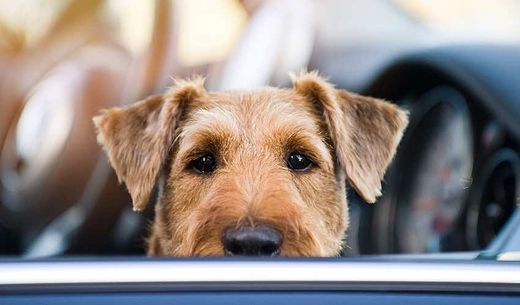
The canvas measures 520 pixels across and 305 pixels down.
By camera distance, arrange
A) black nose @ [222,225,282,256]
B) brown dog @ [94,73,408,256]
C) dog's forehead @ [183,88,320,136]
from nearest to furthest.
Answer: black nose @ [222,225,282,256] → brown dog @ [94,73,408,256] → dog's forehead @ [183,88,320,136]

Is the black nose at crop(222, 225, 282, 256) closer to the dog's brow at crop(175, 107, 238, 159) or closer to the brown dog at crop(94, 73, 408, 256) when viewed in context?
the brown dog at crop(94, 73, 408, 256)

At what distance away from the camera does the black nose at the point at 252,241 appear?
238 centimetres

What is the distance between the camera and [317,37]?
2.85 metres

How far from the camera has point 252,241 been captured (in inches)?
93.6

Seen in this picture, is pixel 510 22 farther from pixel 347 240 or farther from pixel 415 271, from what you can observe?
pixel 415 271

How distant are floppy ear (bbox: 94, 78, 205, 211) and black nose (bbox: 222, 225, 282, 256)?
487mm

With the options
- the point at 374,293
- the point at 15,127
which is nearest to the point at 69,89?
the point at 15,127

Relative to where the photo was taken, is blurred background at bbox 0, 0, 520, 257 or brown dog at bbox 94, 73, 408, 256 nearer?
brown dog at bbox 94, 73, 408, 256

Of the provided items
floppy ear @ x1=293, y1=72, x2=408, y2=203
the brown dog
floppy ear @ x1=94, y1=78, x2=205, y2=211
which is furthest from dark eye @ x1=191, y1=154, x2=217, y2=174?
floppy ear @ x1=293, y1=72, x2=408, y2=203

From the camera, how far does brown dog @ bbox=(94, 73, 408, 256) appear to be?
2664mm

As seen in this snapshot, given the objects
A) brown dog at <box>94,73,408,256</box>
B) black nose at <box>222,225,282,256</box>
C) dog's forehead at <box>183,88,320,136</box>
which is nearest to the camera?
black nose at <box>222,225,282,256</box>

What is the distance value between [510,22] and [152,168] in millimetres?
1215

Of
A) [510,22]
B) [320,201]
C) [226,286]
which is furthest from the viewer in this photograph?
[510,22]

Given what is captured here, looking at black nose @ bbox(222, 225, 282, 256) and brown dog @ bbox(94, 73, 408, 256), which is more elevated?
brown dog @ bbox(94, 73, 408, 256)
